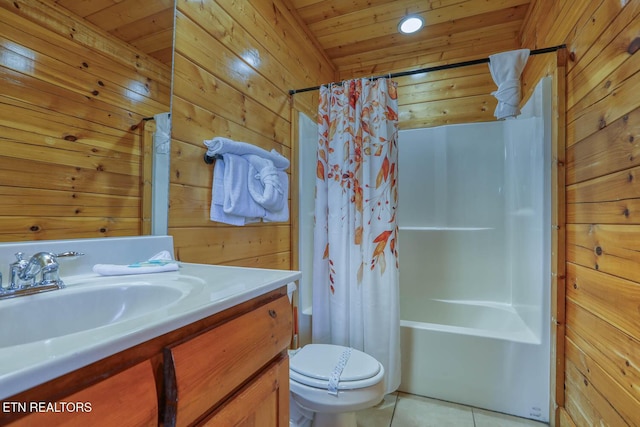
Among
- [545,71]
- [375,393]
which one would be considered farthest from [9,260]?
[545,71]

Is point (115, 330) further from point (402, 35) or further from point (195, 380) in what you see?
point (402, 35)

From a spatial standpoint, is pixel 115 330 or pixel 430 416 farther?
pixel 430 416

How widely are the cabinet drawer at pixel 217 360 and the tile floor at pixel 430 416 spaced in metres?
1.14

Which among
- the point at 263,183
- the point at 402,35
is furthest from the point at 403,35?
the point at 263,183

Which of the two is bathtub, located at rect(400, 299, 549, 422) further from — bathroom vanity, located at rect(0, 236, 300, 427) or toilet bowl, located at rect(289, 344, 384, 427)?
bathroom vanity, located at rect(0, 236, 300, 427)

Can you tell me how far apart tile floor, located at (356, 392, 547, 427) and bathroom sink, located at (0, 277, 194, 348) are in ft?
4.25

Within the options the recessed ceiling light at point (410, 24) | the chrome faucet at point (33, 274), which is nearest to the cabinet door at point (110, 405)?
the chrome faucet at point (33, 274)

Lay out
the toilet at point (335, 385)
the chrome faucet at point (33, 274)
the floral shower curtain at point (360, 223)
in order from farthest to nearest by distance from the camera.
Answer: the floral shower curtain at point (360, 223) < the toilet at point (335, 385) < the chrome faucet at point (33, 274)

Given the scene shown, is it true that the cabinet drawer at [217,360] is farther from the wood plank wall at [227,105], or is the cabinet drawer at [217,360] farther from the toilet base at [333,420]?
the toilet base at [333,420]

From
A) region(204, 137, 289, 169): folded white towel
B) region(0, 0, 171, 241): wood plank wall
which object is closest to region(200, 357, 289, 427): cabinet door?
region(0, 0, 171, 241): wood plank wall

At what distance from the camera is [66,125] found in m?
0.80

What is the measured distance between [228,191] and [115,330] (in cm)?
88

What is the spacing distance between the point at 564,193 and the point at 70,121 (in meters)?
1.97

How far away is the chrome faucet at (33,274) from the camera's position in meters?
0.62
